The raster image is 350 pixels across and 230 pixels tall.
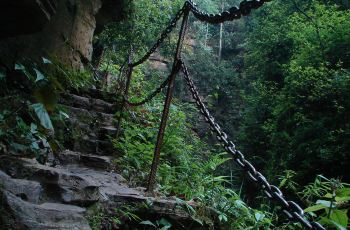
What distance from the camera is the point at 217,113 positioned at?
21.3 m

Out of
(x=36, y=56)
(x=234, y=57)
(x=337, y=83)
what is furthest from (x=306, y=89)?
(x=234, y=57)

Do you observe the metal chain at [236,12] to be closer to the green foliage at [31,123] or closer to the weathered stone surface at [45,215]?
the green foliage at [31,123]

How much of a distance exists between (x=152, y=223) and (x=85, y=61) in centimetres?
519

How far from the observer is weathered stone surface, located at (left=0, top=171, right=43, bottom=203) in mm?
2295

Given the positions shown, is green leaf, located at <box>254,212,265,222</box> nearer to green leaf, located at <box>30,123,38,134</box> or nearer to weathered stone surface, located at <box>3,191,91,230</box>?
weathered stone surface, located at <box>3,191,91,230</box>

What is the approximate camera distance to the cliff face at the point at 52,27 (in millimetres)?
3305

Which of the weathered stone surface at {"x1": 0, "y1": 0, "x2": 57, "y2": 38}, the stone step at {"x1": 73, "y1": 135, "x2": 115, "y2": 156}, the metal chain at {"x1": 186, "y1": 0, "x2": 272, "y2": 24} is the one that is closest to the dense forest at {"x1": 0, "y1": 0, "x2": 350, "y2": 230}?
the stone step at {"x1": 73, "y1": 135, "x2": 115, "y2": 156}

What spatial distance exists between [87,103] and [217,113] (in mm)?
15880

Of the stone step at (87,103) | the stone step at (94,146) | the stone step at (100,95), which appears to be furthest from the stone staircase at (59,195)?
the stone step at (100,95)

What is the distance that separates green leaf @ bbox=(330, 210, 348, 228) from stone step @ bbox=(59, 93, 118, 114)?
4767 mm

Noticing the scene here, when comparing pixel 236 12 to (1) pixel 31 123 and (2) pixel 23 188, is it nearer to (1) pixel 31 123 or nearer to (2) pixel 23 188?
(2) pixel 23 188

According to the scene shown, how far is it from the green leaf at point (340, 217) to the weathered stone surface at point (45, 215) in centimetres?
164

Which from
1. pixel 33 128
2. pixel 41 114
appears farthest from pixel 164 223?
pixel 33 128

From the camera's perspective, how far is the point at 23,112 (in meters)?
3.57
